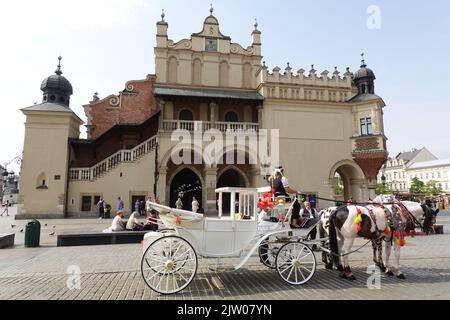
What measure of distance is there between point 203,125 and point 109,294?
18.5 meters

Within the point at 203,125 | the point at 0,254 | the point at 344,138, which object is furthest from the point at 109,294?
the point at 344,138

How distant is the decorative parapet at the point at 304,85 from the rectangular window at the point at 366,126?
2.37m

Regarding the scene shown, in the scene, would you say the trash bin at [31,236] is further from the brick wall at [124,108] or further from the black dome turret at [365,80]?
the black dome turret at [365,80]

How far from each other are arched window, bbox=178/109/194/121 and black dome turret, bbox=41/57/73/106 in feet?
32.3

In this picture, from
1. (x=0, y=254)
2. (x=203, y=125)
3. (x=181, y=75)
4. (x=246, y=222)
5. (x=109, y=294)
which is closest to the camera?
(x=109, y=294)

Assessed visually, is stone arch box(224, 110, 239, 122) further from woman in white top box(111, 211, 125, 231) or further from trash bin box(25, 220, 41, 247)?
trash bin box(25, 220, 41, 247)

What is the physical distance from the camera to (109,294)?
521 cm

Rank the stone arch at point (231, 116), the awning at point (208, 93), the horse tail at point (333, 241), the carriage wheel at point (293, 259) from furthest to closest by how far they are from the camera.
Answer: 1. the stone arch at point (231, 116)
2. the awning at point (208, 93)
3. the horse tail at point (333, 241)
4. the carriage wheel at point (293, 259)

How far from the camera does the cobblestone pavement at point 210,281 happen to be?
5.17m

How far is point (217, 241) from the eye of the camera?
5898 mm

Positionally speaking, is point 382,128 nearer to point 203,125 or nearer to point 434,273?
point 203,125

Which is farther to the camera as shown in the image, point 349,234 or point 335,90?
point 335,90

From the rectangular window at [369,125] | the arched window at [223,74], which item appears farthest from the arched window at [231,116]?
the rectangular window at [369,125]

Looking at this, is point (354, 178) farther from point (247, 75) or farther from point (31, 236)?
point (31, 236)
